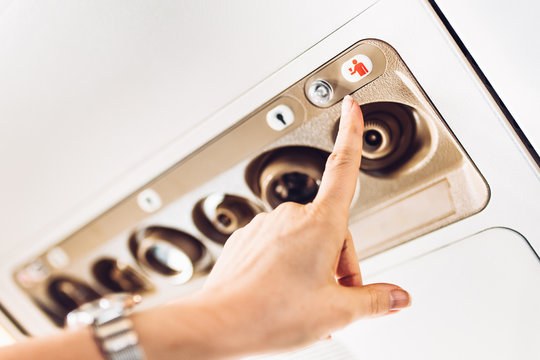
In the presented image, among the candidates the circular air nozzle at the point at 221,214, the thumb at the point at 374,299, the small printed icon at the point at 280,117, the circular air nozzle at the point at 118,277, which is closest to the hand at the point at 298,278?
the thumb at the point at 374,299

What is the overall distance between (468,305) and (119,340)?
55 centimetres

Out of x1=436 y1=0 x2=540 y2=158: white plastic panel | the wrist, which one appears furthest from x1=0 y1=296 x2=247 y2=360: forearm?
x1=436 y1=0 x2=540 y2=158: white plastic panel

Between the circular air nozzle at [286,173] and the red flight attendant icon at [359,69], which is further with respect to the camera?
the circular air nozzle at [286,173]

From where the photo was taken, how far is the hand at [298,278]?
0.56m

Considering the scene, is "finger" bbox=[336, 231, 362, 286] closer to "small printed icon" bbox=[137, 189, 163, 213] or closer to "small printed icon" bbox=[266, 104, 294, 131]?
"small printed icon" bbox=[266, 104, 294, 131]

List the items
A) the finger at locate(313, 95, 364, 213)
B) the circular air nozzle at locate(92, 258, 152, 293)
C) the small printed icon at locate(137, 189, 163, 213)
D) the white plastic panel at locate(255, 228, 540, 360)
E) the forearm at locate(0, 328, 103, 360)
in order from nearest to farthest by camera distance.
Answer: the forearm at locate(0, 328, 103, 360) → the finger at locate(313, 95, 364, 213) → the white plastic panel at locate(255, 228, 540, 360) → the small printed icon at locate(137, 189, 163, 213) → the circular air nozzle at locate(92, 258, 152, 293)

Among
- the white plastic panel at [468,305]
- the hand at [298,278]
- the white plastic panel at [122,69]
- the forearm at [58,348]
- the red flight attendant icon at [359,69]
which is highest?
the white plastic panel at [122,69]

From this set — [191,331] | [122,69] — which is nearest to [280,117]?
[122,69]

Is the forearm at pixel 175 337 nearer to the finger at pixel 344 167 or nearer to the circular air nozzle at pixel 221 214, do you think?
the finger at pixel 344 167

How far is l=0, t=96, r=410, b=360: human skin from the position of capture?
1.77ft

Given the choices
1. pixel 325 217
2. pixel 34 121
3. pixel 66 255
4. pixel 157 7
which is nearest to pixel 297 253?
pixel 325 217

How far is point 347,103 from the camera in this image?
68 cm

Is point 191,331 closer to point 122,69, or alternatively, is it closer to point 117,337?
point 117,337

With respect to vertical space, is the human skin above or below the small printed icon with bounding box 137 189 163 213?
below
